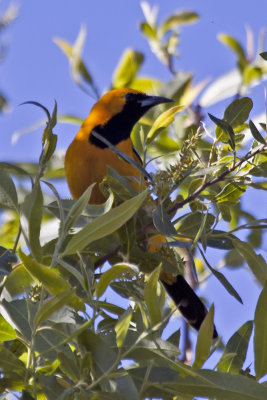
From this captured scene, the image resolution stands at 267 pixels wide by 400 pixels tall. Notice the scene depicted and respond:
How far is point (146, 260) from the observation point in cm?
189

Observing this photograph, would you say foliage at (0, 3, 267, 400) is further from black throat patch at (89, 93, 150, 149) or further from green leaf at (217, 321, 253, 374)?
black throat patch at (89, 93, 150, 149)

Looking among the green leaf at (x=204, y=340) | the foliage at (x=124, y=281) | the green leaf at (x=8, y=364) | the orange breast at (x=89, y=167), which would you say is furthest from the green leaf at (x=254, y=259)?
the orange breast at (x=89, y=167)

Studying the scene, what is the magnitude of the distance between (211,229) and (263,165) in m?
0.22

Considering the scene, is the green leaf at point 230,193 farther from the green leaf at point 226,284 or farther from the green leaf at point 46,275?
the green leaf at point 46,275

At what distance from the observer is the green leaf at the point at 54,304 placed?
1.25 m

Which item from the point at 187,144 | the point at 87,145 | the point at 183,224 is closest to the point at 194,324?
the point at 87,145

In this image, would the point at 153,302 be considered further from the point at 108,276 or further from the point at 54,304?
the point at 54,304

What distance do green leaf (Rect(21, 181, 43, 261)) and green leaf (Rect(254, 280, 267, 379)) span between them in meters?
0.54

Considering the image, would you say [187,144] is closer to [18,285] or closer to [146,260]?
[146,260]

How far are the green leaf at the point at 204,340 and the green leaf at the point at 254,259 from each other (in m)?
0.35

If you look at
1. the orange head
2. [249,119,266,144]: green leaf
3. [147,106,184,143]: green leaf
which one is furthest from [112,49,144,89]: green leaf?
[249,119,266,144]: green leaf

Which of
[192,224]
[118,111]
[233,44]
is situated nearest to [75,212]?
[192,224]

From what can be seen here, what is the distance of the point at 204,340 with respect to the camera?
1.53 metres

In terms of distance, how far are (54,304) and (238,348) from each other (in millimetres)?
621
